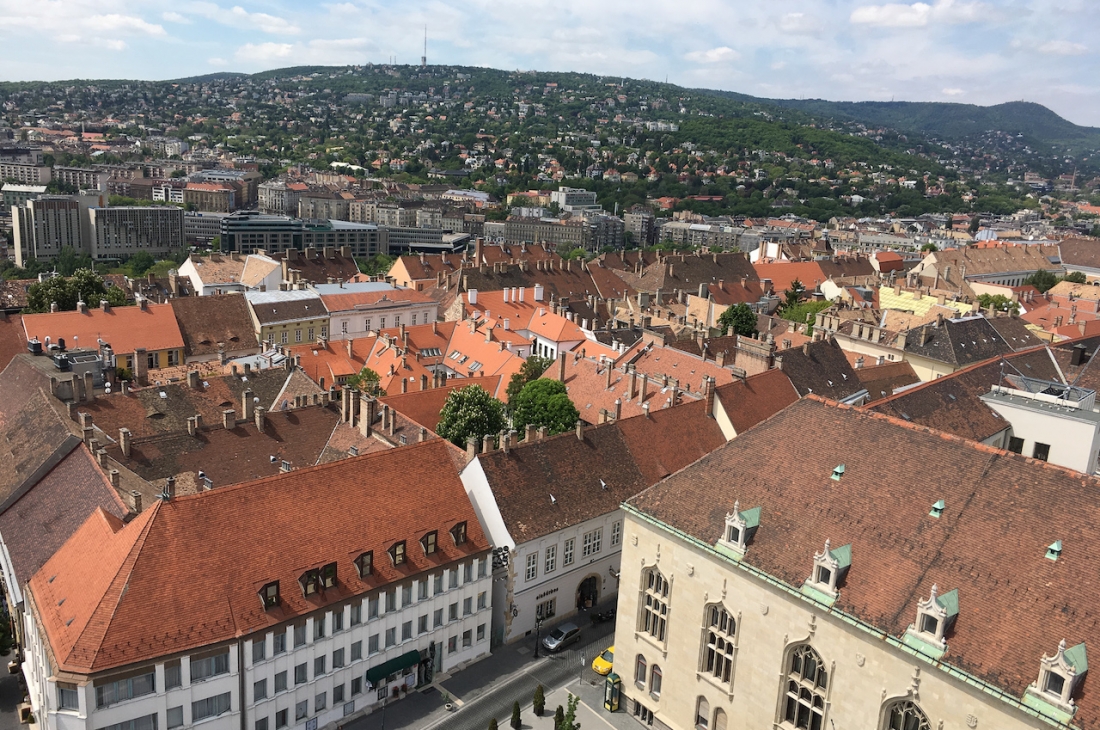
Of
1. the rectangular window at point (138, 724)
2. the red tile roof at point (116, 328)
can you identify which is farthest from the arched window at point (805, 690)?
the red tile roof at point (116, 328)

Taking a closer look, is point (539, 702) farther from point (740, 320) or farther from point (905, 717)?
point (740, 320)

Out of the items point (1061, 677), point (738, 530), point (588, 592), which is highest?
point (738, 530)

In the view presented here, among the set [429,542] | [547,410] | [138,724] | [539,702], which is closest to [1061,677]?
[539,702]

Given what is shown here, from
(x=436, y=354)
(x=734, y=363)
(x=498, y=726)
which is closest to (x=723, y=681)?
(x=498, y=726)

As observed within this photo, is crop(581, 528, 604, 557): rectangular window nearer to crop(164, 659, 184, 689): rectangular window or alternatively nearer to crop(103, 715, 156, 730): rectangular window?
crop(164, 659, 184, 689): rectangular window

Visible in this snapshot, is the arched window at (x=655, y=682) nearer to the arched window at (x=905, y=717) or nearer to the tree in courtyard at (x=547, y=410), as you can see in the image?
the arched window at (x=905, y=717)
